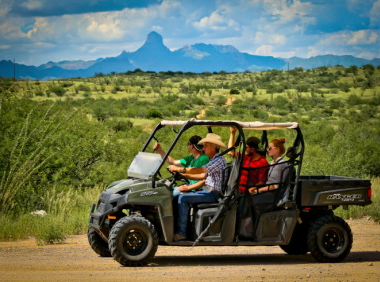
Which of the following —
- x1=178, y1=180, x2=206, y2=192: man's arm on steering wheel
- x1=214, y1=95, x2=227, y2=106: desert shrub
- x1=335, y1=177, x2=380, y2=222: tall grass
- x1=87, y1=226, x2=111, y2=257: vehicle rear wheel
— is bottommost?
x1=335, y1=177, x2=380, y2=222: tall grass

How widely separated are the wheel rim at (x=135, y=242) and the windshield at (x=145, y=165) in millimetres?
875

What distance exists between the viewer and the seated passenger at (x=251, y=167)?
10232 mm

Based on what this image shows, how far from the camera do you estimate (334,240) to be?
417 inches

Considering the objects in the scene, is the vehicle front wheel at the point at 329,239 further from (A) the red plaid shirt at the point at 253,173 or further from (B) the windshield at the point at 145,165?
(B) the windshield at the point at 145,165

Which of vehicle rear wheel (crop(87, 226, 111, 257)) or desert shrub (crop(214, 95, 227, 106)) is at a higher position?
desert shrub (crop(214, 95, 227, 106))

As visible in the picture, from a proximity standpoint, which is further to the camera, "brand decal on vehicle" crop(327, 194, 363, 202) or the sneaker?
"brand decal on vehicle" crop(327, 194, 363, 202)

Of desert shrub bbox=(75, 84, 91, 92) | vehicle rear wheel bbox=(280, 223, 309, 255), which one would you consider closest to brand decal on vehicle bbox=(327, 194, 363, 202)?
vehicle rear wheel bbox=(280, 223, 309, 255)

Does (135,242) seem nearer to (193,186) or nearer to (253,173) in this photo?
(193,186)

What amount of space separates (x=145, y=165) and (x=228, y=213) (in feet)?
4.80

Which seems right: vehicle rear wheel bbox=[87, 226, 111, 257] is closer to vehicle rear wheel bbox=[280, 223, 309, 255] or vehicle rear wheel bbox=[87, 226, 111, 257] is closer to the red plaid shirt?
the red plaid shirt

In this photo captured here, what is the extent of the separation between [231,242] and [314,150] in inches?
632

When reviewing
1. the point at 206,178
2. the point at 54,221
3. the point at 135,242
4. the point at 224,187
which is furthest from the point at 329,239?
the point at 54,221

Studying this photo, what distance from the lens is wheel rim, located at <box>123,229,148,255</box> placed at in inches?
378

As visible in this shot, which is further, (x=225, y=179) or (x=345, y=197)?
(x=345, y=197)
